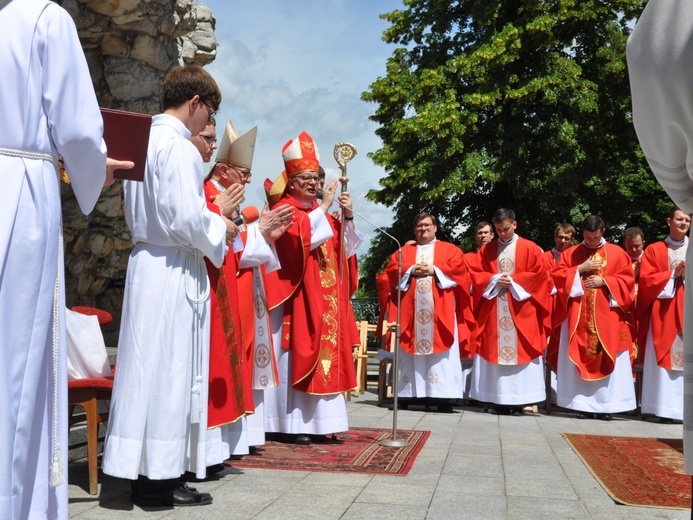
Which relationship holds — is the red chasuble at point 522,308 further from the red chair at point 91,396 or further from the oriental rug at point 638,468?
the red chair at point 91,396

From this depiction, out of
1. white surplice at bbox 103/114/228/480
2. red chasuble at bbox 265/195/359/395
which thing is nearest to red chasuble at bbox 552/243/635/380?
red chasuble at bbox 265/195/359/395

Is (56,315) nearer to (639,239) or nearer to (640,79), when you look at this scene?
(640,79)

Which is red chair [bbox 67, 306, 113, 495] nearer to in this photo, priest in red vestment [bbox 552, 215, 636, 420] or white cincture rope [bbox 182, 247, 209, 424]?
white cincture rope [bbox 182, 247, 209, 424]

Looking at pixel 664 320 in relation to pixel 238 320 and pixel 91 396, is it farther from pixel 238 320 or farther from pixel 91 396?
pixel 91 396

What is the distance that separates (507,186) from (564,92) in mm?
2738

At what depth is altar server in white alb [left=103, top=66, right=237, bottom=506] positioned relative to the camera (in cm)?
448

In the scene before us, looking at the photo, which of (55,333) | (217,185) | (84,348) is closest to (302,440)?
(217,185)

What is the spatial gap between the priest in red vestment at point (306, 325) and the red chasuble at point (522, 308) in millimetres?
3532

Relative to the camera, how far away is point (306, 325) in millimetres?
7258

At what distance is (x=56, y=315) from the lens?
10.1 ft

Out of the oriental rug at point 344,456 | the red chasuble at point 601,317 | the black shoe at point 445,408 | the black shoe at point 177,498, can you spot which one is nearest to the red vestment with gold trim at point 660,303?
the red chasuble at point 601,317

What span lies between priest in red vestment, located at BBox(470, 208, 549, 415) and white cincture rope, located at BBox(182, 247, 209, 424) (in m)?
6.25

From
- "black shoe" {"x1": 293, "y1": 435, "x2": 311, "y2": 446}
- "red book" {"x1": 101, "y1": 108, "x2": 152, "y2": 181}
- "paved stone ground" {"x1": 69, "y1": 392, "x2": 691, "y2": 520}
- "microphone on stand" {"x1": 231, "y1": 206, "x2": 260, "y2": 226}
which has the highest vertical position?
"microphone on stand" {"x1": 231, "y1": 206, "x2": 260, "y2": 226}

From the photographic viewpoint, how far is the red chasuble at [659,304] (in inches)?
409
